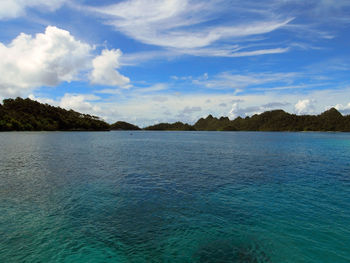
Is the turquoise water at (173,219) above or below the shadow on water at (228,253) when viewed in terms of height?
above

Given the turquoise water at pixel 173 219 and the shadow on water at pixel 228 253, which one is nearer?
the shadow on water at pixel 228 253

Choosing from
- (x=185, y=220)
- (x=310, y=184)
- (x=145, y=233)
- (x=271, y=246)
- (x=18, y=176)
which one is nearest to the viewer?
(x=271, y=246)

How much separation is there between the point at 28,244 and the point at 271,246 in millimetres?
18120

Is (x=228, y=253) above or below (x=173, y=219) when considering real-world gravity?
below

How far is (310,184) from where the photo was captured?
35.0 meters

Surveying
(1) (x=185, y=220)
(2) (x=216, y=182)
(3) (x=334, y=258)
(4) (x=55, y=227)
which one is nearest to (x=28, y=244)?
(4) (x=55, y=227)

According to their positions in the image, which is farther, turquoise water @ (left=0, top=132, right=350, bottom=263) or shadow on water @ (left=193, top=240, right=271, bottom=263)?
turquoise water @ (left=0, top=132, right=350, bottom=263)

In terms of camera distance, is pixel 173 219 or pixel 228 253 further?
pixel 173 219

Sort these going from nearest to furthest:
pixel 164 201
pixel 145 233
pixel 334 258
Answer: pixel 334 258
pixel 145 233
pixel 164 201

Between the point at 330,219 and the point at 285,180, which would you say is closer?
the point at 330,219

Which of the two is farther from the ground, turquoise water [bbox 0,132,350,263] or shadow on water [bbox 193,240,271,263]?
turquoise water [bbox 0,132,350,263]

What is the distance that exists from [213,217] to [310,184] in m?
22.2

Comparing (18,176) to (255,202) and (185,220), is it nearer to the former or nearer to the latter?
(185,220)

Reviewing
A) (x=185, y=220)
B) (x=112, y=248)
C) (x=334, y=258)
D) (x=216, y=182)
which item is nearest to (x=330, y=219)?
(x=334, y=258)
